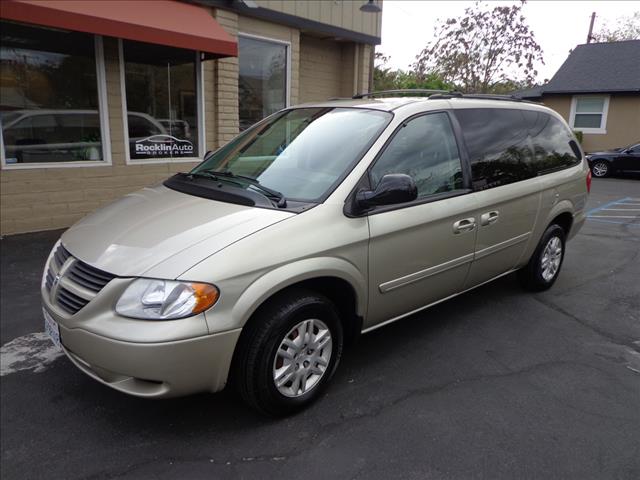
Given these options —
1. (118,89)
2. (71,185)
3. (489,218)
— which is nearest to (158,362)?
(489,218)

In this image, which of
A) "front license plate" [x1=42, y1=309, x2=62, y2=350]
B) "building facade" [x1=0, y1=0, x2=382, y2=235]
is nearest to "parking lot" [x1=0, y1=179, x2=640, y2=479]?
"front license plate" [x1=42, y1=309, x2=62, y2=350]

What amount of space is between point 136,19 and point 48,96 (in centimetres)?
175

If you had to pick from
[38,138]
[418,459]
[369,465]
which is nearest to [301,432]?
[369,465]

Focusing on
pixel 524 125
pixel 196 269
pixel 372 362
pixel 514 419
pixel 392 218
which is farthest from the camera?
pixel 524 125

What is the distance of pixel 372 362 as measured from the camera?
3.66 meters

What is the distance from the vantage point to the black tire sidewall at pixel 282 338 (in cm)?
271

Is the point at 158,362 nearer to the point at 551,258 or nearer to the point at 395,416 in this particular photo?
the point at 395,416

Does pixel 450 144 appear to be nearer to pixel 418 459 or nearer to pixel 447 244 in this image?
pixel 447 244

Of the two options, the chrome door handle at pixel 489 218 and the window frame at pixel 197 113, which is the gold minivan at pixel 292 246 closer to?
the chrome door handle at pixel 489 218

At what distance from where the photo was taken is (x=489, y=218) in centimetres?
399

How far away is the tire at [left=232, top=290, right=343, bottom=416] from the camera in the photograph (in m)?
2.69

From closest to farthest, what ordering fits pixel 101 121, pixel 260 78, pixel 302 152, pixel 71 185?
1. pixel 302 152
2. pixel 71 185
3. pixel 101 121
4. pixel 260 78

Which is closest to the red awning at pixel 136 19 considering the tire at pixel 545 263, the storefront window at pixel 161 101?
the storefront window at pixel 161 101

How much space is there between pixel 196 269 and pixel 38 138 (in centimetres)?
586
